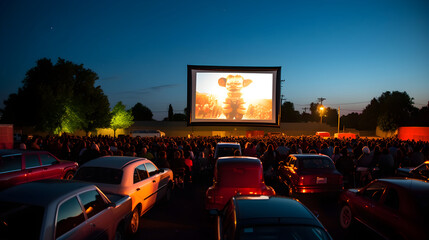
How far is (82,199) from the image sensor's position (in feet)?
13.3

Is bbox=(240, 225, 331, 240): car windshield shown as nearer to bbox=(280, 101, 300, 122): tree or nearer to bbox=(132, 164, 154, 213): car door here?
bbox=(132, 164, 154, 213): car door

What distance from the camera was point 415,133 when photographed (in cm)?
4466

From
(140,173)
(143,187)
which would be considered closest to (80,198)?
(143,187)

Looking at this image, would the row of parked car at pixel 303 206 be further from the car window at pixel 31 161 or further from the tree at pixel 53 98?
the tree at pixel 53 98

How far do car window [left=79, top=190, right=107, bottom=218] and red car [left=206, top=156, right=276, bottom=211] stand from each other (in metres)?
2.50

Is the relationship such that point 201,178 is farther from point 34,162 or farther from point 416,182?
point 416,182

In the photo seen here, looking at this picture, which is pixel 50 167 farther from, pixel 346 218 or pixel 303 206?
pixel 346 218

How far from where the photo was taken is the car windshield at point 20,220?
3.14 meters

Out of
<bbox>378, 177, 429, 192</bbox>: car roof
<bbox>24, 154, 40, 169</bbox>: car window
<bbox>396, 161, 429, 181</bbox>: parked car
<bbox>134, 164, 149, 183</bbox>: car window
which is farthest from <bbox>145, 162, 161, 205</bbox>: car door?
<bbox>396, 161, 429, 181</bbox>: parked car

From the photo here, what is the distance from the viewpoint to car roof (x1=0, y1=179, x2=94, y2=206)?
3436mm

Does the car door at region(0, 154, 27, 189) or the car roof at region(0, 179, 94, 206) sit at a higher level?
the car roof at region(0, 179, 94, 206)

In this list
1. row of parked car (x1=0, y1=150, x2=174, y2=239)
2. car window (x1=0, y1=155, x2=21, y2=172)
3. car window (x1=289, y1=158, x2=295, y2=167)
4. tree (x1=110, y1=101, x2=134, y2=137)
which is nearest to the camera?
row of parked car (x1=0, y1=150, x2=174, y2=239)

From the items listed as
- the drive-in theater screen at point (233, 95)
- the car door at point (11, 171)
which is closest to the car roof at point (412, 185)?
the car door at point (11, 171)

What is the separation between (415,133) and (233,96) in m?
35.5
